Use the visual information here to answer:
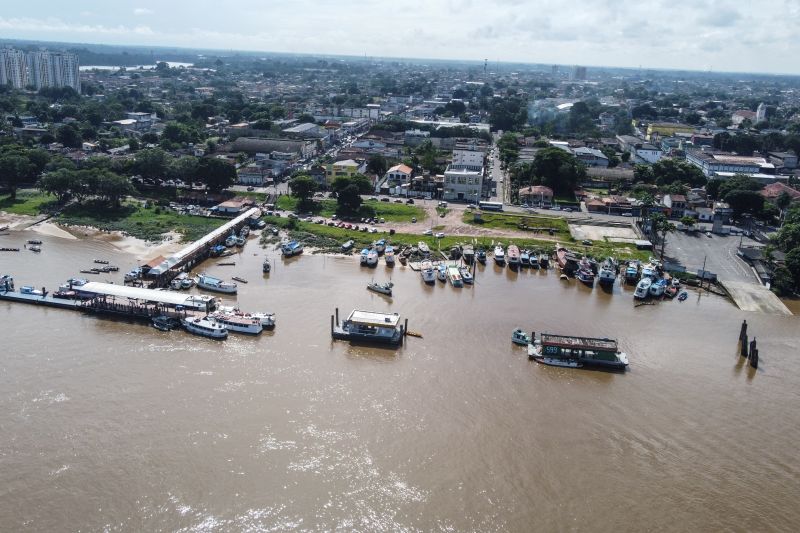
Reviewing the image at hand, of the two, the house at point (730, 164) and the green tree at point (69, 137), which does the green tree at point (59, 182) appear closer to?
the green tree at point (69, 137)

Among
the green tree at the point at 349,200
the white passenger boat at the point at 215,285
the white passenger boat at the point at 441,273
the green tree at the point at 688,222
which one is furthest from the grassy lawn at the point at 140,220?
the green tree at the point at 688,222

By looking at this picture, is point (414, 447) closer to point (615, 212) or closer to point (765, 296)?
point (765, 296)

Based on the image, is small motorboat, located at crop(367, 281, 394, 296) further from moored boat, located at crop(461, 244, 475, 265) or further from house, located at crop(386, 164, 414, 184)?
house, located at crop(386, 164, 414, 184)

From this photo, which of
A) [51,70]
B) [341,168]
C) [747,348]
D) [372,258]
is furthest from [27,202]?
[51,70]

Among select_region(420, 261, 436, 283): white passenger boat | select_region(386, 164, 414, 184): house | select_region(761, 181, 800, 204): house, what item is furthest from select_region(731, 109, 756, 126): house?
select_region(420, 261, 436, 283): white passenger boat

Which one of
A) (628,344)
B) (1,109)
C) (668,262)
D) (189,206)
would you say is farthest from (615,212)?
(1,109)

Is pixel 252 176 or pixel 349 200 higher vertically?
pixel 252 176

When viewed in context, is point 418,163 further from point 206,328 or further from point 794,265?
point 206,328
